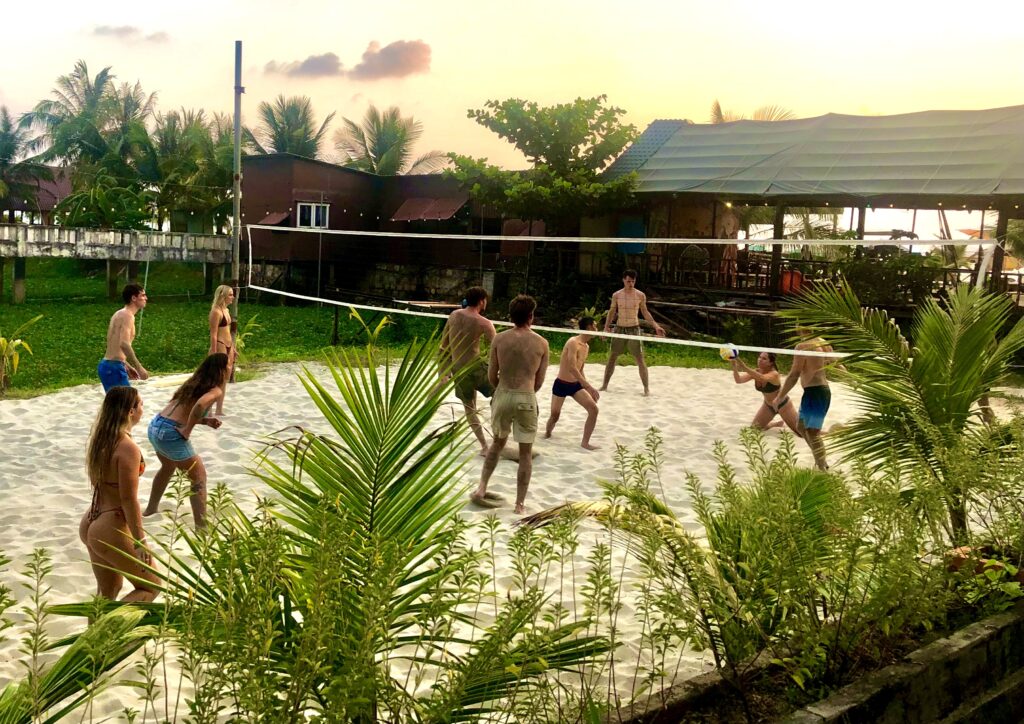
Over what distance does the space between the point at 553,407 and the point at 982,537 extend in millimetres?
4711

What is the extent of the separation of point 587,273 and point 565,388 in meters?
12.2

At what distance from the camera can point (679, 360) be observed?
1451 centimetres

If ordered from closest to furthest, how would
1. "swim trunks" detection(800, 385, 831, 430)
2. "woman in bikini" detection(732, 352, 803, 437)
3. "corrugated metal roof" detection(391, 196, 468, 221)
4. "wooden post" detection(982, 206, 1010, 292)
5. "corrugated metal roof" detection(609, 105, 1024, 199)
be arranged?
"swim trunks" detection(800, 385, 831, 430)
"woman in bikini" detection(732, 352, 803, 437)
"wooden post" detection(982, 206, 1010, 292)
"corrugated metal roof" detection(609, 105, 1024, 199)
"corrugated metal roof" detection(391, 196, 468, 221)

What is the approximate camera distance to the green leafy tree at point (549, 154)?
65.8 ft

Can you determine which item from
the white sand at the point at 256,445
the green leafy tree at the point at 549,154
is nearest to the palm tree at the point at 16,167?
the green leafy tree at the point at 549,154

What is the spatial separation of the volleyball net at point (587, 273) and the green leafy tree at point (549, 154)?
773mm

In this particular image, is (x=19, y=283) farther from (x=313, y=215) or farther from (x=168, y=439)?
(x=168, y=439)

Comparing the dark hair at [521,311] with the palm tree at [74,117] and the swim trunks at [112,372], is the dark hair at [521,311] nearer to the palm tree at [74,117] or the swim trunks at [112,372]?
the swim trunks at [112,372]

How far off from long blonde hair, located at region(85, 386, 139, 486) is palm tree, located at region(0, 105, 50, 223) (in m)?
37.6

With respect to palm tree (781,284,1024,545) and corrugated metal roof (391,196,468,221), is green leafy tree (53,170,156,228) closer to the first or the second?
corrugated metal roof (391,196,468,221)

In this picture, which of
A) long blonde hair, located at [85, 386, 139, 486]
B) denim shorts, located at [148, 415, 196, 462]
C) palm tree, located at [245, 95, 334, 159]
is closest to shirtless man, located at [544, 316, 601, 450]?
denim shorts, located at [148, 415, 196, 462]

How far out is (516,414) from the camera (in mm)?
6234

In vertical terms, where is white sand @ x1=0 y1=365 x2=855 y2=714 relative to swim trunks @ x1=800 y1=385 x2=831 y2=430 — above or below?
below

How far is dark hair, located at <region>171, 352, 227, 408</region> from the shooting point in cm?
518
